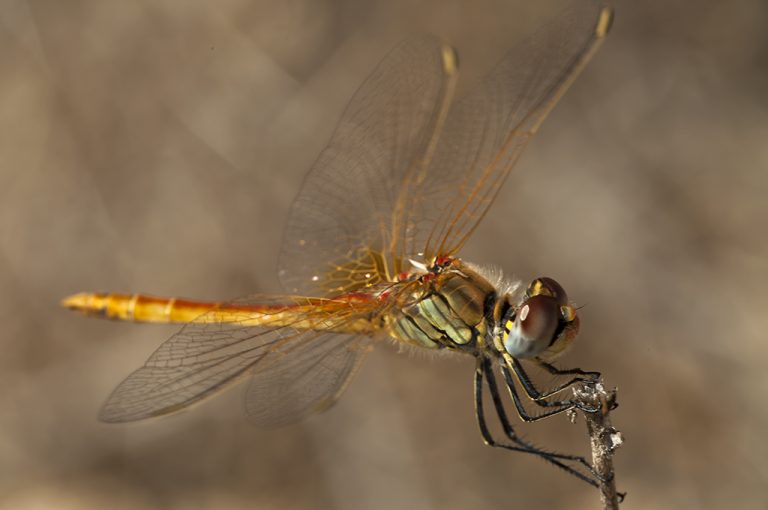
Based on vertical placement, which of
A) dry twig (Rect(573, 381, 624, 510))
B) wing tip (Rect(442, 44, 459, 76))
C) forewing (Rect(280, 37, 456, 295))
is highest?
wing tip (Rect(442, 44, 459, 76))

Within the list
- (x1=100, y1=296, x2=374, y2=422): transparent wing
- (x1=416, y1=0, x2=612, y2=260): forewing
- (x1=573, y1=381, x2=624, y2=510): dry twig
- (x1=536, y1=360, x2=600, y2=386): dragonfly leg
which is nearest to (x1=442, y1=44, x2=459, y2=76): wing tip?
(x1=416, y1=0, x2=612, y2=260): forewing

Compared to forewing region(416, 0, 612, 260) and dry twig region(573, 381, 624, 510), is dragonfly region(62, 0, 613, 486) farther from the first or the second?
dry twig region(573, 381, 624, 510)

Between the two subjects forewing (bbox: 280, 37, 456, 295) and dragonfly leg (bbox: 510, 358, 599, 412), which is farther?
forewing (bbox: 280, 37, 456, 295)

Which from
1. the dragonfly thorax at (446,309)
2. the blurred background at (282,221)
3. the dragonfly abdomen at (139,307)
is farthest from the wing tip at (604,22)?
the dragonfly abdomen at (139,307)

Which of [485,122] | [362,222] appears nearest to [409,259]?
[362,222]

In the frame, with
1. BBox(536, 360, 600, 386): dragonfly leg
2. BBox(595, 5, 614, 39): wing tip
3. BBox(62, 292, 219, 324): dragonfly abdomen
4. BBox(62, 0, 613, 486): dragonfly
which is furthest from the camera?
BBox(62, 292, 219, 324): dragonfly abdomen

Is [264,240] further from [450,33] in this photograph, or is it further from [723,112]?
[723,112]

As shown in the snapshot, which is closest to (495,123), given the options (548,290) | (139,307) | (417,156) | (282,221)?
(417,156)
